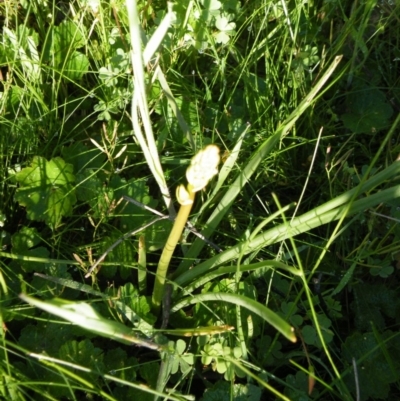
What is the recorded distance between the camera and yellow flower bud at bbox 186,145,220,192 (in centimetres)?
73

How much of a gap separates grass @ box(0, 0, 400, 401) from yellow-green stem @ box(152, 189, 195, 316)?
2 cm

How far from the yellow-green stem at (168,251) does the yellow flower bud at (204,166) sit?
0.06 m

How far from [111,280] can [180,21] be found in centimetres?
66

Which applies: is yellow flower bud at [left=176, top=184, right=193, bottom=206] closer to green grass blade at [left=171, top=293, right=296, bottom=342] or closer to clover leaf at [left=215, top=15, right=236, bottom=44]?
green grass blade at [left=171, top=293, right=296, bottom=342]

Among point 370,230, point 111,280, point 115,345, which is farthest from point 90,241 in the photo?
point 370,230

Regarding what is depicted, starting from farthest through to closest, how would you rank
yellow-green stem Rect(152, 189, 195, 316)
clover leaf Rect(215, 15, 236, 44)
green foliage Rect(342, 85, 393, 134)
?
green foliage Rect(342, 85, 393, 134)
clover leaf Rect(215, 15, 236, 44)
yellow-green stem Rect(152, 189, 195, 316)

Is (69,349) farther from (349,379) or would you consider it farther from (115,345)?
(349,379)

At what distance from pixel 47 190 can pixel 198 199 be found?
36 centimetres

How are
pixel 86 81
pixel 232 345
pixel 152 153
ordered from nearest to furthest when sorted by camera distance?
pixel 152 153 < pixel 232 345 < pixel 86 81

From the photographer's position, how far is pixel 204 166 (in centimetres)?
74

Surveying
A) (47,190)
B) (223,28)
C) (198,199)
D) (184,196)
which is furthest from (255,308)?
(223,28)

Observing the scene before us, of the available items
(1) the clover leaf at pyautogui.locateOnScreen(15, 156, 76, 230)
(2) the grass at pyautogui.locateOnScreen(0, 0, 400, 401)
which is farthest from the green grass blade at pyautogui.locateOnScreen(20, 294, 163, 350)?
(1) the clover leaf at pyautogui.locateOnScreen(15, 156, 76, 230)

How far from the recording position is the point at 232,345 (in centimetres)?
123

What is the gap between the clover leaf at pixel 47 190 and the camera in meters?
1.30
